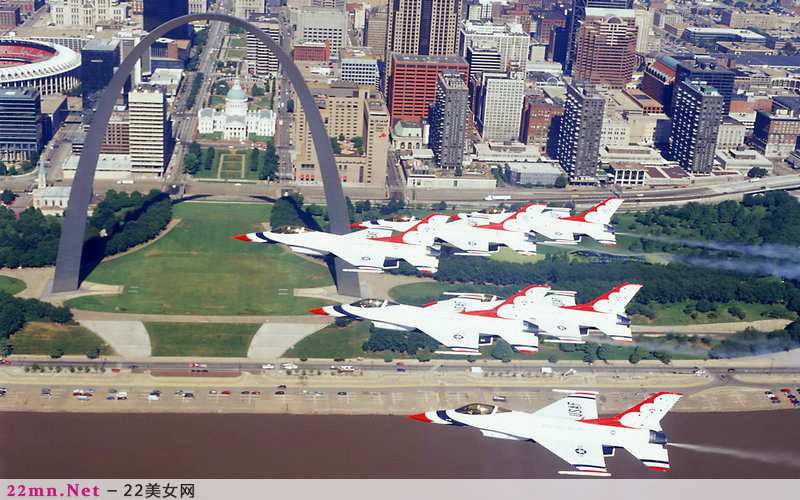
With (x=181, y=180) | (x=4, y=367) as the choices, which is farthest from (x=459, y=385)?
(x=181, y=180)

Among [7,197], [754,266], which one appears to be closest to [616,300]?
[754,266]

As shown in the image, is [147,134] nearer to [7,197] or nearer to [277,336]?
[7,197]

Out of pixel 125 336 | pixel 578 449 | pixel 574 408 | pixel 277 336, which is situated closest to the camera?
pixel 578 449

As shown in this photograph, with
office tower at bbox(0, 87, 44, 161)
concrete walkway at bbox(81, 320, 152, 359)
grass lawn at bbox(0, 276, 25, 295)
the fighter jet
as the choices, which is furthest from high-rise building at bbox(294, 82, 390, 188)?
the fighter jet

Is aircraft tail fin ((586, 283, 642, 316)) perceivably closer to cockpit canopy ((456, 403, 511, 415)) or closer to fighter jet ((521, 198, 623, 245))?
fighter jet ((521, 198, 623, 245))

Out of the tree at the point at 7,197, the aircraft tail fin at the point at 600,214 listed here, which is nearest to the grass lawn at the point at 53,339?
the tree at the point at 7,197

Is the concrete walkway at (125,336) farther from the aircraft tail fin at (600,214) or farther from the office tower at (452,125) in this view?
the office tower at (452,125)
